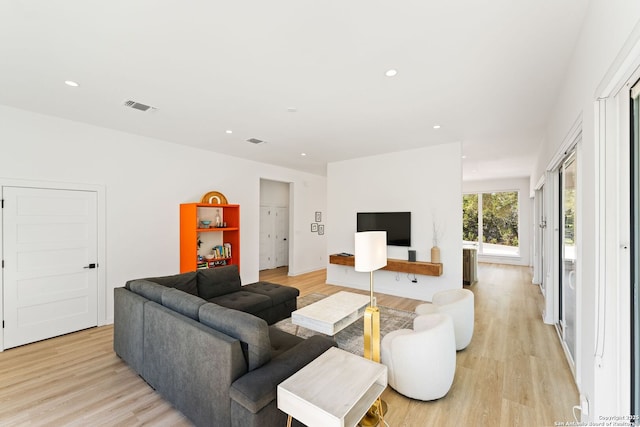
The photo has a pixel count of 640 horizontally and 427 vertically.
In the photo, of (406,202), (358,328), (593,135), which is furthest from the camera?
(406,202)

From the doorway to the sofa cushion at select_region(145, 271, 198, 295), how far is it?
4.25m

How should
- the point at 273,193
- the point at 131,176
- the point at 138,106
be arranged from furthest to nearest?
the point at 273,193 → the point at 131,176 → the point at 138,106

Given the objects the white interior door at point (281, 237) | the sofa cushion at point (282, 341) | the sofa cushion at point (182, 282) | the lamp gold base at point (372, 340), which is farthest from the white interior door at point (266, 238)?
the lamp gold base at point (372, 340)

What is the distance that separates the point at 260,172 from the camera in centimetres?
628

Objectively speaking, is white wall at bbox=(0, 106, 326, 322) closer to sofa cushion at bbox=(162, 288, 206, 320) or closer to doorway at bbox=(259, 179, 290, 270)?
doorway at bbox=(259, 179, 290, 270)

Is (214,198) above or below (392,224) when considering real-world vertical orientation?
above

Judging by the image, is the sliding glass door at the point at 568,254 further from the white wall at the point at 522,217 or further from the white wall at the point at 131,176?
the white wall at the point at 522,217

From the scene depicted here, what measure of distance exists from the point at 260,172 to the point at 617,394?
6.04 metres

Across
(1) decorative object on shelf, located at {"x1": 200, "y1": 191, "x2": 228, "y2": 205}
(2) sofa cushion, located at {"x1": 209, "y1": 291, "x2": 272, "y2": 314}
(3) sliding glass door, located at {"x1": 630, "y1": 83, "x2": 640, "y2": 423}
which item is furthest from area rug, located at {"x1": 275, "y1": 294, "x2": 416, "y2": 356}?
(1) decorative object on shelf, located at {"x1": 200, "y1": 191, "x2": 228, "y2": 205}

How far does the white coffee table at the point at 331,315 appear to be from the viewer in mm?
2816

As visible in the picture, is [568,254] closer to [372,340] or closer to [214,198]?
[372,340]

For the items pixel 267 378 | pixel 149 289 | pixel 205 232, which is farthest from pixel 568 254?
pixel 205 232

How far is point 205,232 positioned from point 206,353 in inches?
145

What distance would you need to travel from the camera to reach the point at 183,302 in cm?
223
